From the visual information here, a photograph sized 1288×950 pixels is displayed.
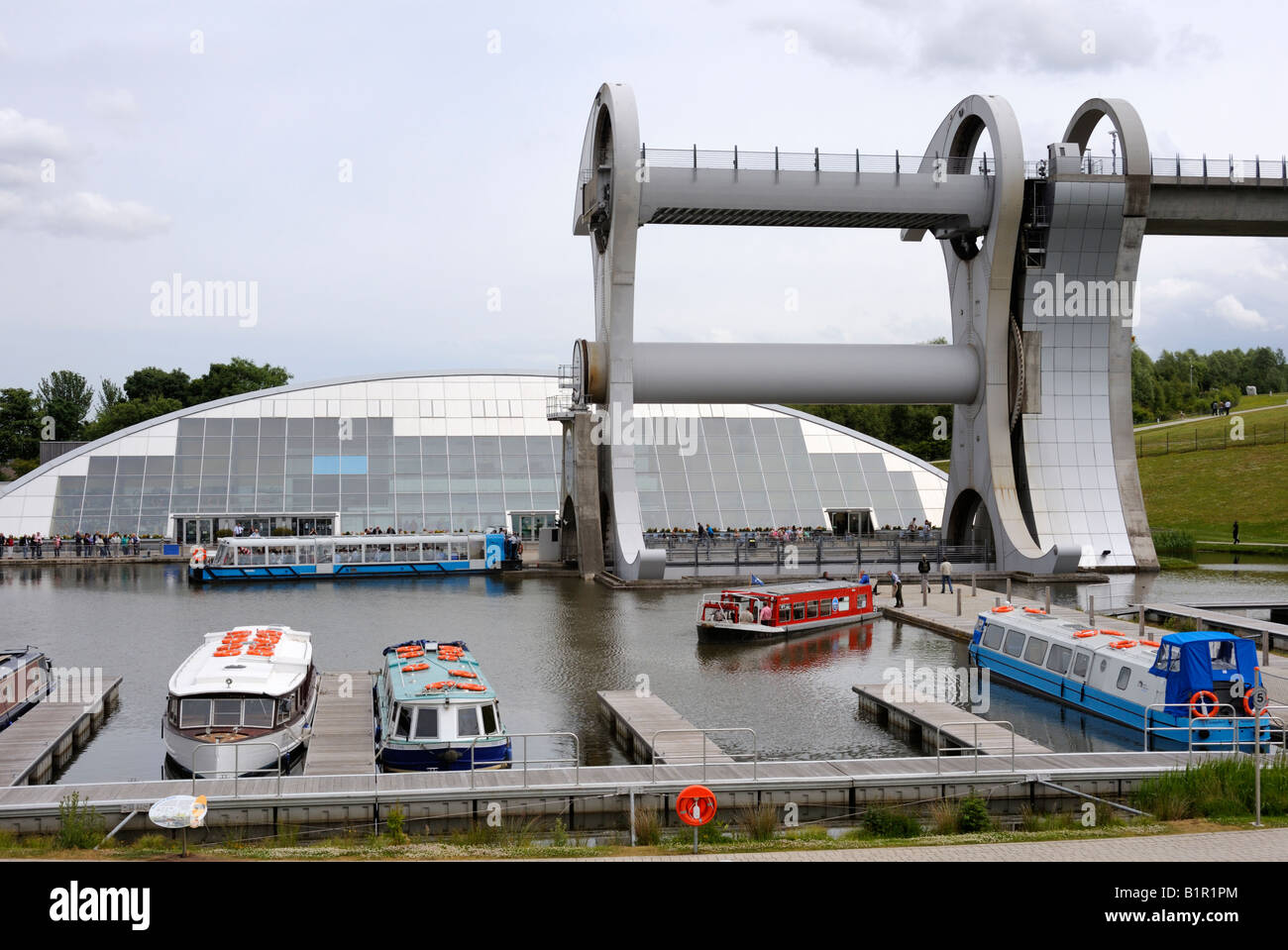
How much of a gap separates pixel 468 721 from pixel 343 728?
13.2ft

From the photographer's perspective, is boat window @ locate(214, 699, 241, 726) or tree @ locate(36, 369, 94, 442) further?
tree @ locate(36, 369, 94, 442)

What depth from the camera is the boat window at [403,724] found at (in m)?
22.2

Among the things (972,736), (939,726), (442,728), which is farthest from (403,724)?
(972,736)

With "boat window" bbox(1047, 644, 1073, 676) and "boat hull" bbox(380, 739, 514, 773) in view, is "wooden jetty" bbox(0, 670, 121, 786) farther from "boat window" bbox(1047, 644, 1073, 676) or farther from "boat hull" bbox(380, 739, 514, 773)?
"boat window" bbox(1047, 644, 1073, 676)

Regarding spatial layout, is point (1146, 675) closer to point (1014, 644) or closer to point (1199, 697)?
point (1199, 697)

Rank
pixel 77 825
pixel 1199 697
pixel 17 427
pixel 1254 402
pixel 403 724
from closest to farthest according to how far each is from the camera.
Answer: pixel 77 825
pixel 403 724
pixel 1199 697
pixel 17 427
pixel 1254 402

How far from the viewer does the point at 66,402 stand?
449 feet

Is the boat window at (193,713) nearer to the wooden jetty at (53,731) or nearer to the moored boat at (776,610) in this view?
the wooden jetty at (53,731)

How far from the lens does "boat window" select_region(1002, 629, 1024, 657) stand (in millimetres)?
31188

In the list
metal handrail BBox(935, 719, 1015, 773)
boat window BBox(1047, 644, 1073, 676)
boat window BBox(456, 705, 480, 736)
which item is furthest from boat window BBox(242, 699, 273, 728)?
boat window BBox(1047, 644, 1073, 676)

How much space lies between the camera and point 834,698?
29.0m

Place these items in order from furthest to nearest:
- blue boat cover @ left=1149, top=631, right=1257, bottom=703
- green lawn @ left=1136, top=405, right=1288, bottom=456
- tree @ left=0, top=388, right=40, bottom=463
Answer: tree @ left=0, top=388, right=40, bottom=463
green lawn @ left=1136, top=405, right=1288, bottom=456
blue boat cover @ left=1149, top=631, right=1257, bottom=703

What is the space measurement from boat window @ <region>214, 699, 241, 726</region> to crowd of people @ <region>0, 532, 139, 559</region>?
4999 cm
